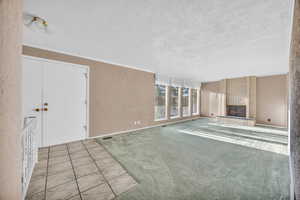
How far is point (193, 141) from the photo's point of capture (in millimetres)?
3365

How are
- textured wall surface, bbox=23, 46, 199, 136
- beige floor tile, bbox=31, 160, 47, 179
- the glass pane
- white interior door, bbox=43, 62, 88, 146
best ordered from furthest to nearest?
1. the glass pane
2. textured wall surface, bbox=23, 46, 199, 136
3. white interior door, bbox=43, 62, 88, 146
4. beige floor tile, bbox=31, 160, 47, 179

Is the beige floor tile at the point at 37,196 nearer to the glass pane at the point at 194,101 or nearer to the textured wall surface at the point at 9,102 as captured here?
the textured wall surface at the point at 9,102

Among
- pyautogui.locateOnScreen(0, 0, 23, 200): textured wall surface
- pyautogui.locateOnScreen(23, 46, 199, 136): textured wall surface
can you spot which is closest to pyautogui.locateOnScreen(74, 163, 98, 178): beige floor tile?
pyautogui.locateOnScreen(0, 0, 23, 200): textured wall surface

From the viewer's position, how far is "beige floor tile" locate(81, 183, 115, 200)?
1455 millimetres

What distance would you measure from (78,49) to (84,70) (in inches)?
24.4

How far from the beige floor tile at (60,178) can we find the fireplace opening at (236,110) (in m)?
7.38

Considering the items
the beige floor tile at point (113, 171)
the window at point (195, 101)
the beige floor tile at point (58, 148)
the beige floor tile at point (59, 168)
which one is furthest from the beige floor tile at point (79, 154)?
the window at point (195, 101)

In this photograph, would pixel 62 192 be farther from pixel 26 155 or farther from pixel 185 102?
pixel 185 102

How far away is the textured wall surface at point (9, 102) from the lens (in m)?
0.62

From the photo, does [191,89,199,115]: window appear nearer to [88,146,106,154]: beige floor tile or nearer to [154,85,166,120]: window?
[154,85,166,120]: window

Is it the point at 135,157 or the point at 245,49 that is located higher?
the point at 245,49

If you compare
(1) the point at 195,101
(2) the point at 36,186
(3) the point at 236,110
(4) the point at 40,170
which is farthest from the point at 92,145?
(3) the point at 236,110

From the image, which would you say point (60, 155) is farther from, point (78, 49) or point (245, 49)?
point (245, 49)

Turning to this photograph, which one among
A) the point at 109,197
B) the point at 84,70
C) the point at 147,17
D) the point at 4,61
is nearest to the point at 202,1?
the point at 147,17
